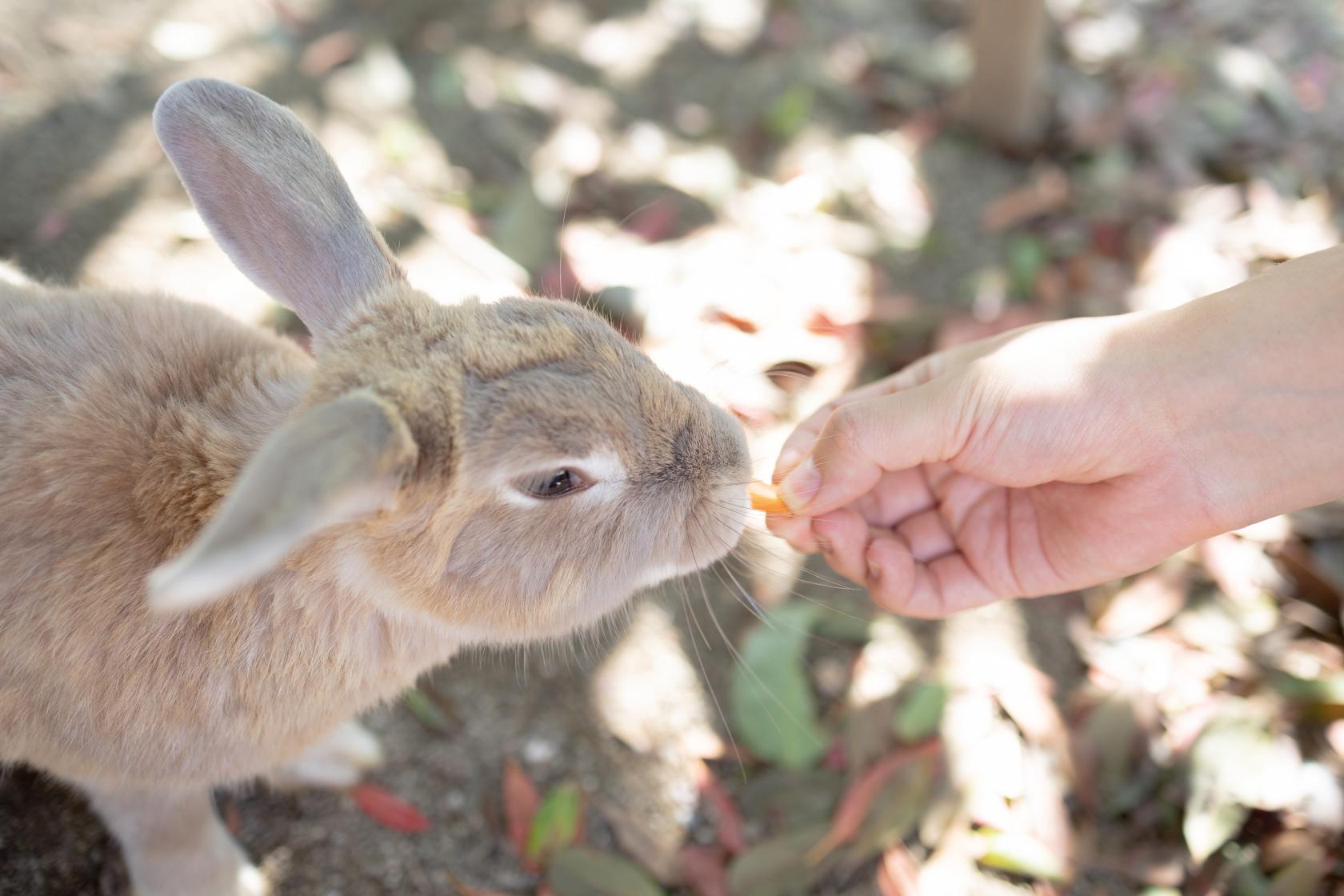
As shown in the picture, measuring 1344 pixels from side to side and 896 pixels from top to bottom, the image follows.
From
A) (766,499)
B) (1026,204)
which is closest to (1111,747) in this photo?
(766,499)

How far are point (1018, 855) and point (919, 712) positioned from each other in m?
0.46

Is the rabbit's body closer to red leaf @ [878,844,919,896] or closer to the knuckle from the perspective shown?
the knuckle

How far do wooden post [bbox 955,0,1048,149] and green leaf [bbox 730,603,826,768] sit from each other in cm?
268

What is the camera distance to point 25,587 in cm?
199

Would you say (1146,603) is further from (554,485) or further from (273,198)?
(273,198)

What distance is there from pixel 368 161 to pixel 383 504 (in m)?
2.69

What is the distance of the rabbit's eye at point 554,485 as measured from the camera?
2027 millimetres

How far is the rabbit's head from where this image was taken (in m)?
1.96

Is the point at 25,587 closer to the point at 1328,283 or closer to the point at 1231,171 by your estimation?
the point at 1328,283

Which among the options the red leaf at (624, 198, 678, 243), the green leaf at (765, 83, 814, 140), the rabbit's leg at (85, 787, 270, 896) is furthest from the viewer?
the green leaf at (765, 83, 814, 140)

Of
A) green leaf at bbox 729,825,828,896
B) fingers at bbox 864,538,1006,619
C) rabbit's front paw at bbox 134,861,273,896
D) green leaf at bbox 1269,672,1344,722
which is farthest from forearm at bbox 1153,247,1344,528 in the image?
rabbit's front paw at bbox 134,861,273,896

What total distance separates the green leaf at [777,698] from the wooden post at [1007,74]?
2682mm

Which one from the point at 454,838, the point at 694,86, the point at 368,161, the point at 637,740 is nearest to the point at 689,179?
the point at 694,86

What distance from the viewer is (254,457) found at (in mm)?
1865
